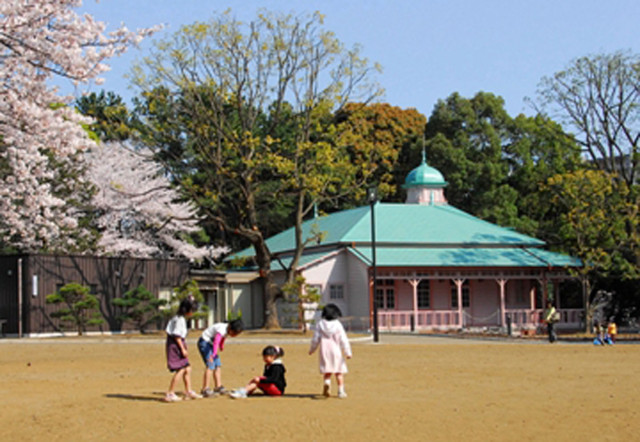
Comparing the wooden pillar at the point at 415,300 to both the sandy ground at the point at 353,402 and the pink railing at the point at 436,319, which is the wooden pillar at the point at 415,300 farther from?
the sandy ground at the point at 353,402

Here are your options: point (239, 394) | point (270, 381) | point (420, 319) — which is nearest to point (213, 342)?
point (239, 394)

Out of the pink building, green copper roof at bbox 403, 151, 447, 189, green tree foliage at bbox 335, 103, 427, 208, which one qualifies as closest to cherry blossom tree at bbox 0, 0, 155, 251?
the pink building

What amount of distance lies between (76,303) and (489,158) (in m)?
32.5

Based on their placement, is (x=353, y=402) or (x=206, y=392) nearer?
(x=353, y=402)

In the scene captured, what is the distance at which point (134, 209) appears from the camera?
44.0 metres

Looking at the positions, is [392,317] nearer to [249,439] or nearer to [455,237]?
[455,237]

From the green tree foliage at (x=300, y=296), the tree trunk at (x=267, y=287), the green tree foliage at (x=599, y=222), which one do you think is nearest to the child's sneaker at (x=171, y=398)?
the green tree foliage at (x=300, y=296)

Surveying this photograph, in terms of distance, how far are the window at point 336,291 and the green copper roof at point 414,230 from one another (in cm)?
194

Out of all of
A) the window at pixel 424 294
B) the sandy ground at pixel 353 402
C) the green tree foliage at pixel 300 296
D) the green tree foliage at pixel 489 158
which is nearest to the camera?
the sandy ground at pixel 353 402

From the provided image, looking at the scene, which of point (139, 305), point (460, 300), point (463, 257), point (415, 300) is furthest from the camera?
point (463, 257)

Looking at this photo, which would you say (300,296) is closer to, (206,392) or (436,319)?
(436,319)

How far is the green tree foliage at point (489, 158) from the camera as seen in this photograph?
176 ft

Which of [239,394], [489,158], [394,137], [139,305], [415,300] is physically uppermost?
[394,137]

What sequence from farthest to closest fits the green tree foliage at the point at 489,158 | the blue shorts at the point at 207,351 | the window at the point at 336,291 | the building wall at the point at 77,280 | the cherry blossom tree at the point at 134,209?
the green tree foliage at the point at 489,158 < the cherry blossom tree at the point at 134,209 < the window at the point at 336,291 < the building wall at the point at 77,280 < the blue shorts at the point at 207,351
